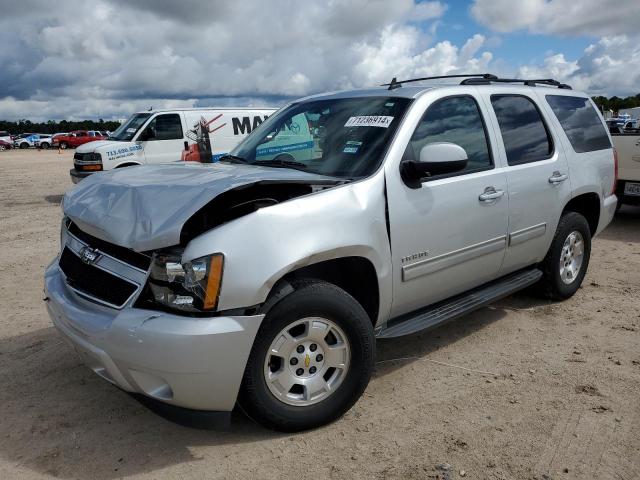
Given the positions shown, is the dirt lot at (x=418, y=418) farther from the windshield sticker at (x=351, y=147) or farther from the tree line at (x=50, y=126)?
the tree line at (x=50, y=126)

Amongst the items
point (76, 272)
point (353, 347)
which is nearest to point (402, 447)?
point (353, 347)

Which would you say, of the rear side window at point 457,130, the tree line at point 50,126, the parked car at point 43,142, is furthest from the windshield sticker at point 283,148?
the tree line at point 50,126

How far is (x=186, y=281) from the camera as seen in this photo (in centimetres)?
251

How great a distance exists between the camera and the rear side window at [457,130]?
349cm

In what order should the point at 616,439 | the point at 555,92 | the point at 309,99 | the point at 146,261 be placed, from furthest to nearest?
the point at 555,92 → the point at 309,99 → the point at 616,439 → the point at 146,261

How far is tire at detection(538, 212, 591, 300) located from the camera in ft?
15.4

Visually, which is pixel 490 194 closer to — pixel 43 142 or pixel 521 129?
pixel 521 129

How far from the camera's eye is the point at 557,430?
2.98m

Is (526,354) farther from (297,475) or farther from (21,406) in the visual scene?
(21,406)

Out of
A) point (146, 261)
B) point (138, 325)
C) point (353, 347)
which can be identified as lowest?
point (353, 347)

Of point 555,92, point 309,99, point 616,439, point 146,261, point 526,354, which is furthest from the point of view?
point 555,92

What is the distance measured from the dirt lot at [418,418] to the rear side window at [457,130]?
4.57ft

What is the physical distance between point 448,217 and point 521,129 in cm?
131

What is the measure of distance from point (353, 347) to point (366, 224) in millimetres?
674
